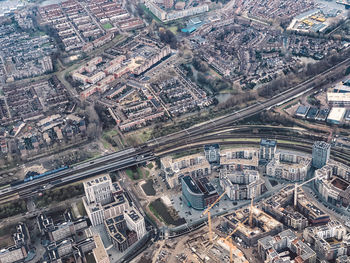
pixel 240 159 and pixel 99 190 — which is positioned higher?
pixel 99 190

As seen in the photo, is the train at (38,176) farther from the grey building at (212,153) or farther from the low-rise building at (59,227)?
the grey building at (212,153)

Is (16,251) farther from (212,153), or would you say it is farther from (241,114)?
(241,114)

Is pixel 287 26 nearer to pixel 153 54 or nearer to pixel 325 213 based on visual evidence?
pixel 153 54

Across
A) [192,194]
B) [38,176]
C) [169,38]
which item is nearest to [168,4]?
[169,38]

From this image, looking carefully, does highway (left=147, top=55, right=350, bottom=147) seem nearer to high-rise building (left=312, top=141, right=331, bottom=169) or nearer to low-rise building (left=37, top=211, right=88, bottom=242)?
high-rise building (left=312, top=141, right=331, bottom=169)

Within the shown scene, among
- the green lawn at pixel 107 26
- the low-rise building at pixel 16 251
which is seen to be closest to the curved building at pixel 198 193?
the low-rise building at pixel 16 251

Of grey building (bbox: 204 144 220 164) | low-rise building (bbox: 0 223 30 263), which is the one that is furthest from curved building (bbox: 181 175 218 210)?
low-rise building (bbox: 0 223 30 263)
